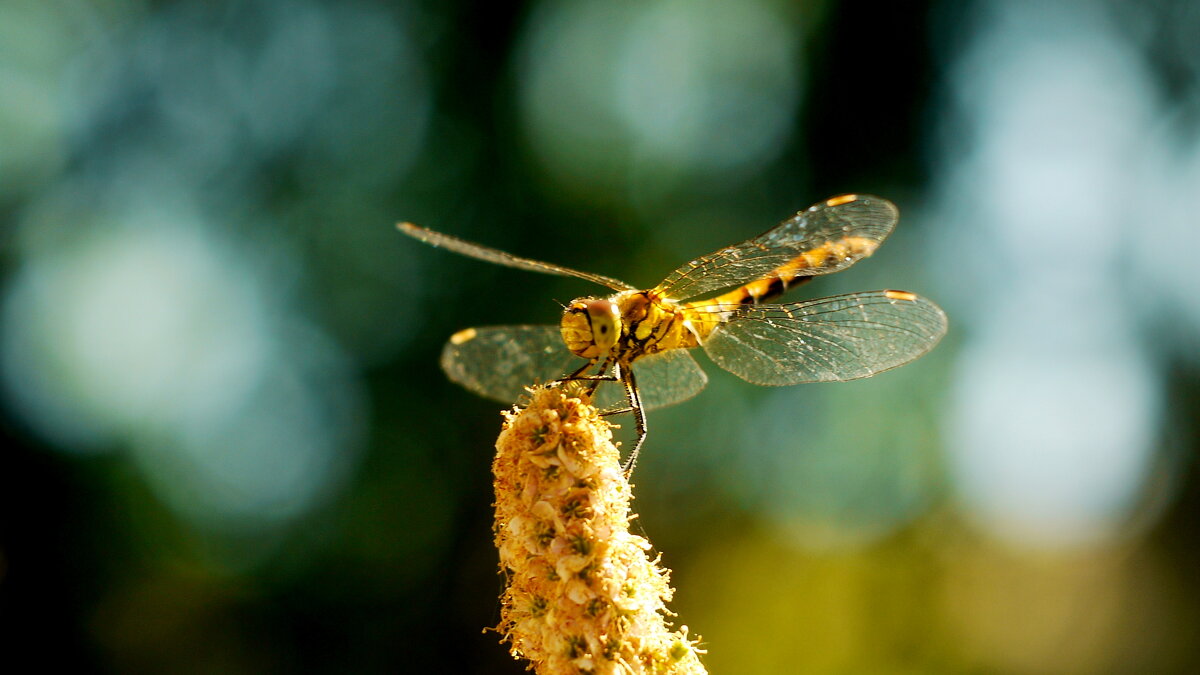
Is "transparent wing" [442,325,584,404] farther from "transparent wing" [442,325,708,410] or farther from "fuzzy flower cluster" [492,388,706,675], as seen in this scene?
"fuzzy flower cluster" [492,388,706,675]

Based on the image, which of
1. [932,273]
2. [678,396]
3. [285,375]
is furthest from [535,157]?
[678,396]

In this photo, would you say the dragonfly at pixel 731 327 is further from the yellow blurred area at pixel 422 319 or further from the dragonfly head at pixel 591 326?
the yellow blurred area at pixel 422 319

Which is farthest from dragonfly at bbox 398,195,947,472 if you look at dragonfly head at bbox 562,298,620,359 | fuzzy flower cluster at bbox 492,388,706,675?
fuzzy flower cluster at bbox 492,388,706,675

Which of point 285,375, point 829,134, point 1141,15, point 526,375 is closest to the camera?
point 526,375

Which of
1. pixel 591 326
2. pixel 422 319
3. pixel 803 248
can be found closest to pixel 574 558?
pixel 591 326

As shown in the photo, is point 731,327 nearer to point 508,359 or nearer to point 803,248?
point 803,248

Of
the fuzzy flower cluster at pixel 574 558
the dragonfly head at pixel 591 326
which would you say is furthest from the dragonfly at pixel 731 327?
the fuzzy flower cluster at pixel 574 558

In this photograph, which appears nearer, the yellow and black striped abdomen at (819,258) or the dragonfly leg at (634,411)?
the dragonfly leg at (634,411)

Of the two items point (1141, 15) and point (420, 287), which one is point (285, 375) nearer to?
point (420, 287)
